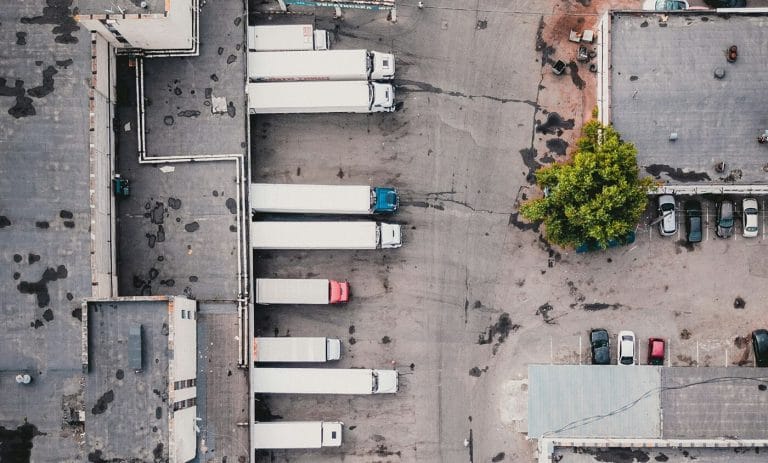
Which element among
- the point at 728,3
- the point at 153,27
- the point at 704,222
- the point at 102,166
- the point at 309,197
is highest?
the point at 728,3

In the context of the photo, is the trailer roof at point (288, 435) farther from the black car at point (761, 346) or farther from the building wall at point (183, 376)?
the black car at point (761, 346)

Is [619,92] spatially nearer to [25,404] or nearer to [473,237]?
[473,237]

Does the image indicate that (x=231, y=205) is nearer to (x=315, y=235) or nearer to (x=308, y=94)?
(x=315, y=235)

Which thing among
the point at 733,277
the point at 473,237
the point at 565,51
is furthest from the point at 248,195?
the point at 733,277

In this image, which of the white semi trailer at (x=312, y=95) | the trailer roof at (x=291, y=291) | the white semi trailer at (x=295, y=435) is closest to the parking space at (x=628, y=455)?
the white semi trailer at (x=295, y=435)

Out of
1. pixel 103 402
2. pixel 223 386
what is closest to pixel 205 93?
pixel 223 386

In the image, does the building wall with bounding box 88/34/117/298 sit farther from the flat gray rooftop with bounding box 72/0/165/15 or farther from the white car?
the white car
